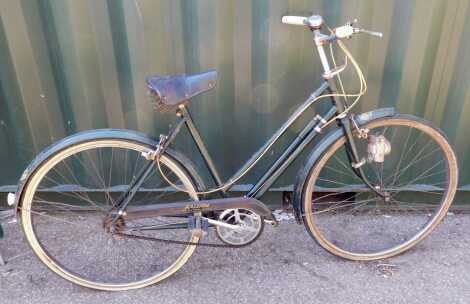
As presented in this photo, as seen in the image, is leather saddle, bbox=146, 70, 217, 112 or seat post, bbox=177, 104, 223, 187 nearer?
leather saddle, bbox=146, 70, 217, 112

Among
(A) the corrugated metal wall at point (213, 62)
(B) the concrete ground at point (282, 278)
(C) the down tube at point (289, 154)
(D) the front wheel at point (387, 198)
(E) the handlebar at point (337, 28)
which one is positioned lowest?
(B) the concrete ground at point (282, 278)

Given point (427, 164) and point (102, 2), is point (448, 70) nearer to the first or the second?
point (427, 164)

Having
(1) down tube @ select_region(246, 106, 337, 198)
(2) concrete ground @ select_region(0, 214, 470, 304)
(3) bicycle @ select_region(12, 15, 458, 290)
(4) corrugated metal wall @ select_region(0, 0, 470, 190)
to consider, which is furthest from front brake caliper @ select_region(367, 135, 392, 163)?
(2) concrete ground @ select_region(0, 214, 470, 304)

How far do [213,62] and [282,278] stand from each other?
4.84 ft

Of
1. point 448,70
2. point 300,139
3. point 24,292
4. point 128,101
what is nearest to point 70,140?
point 128,101

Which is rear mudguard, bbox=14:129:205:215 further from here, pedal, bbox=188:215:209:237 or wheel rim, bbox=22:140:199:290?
pedal, bbox=188:215:209:237

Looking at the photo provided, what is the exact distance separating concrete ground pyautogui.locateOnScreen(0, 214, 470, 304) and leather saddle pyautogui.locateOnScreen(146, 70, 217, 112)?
3.83 feet

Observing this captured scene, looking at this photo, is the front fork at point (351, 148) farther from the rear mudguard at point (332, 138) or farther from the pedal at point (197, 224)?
the pedal at point (197, 224)

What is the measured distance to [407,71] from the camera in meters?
2.71

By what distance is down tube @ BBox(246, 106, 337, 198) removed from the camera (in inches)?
92.6

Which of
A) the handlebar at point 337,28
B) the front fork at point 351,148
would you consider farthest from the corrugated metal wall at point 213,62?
the front fork at point 351,148

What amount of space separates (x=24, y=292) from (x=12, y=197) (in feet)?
2.24

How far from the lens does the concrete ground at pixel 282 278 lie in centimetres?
249

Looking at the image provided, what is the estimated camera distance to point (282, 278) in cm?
262
